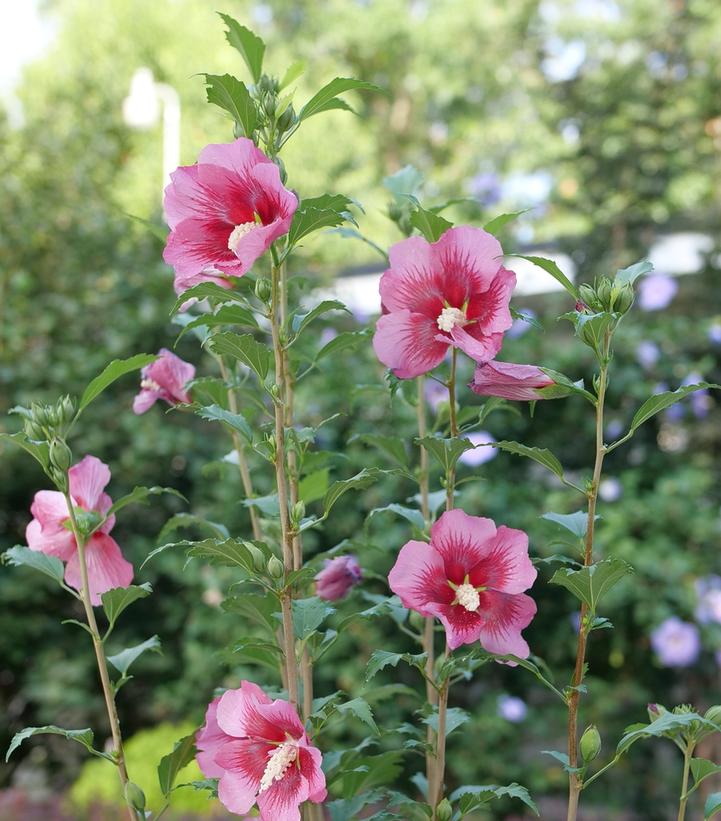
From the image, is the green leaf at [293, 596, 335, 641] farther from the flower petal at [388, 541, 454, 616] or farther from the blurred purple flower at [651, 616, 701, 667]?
the blurred purple flower at [651, 616, 701, 667]

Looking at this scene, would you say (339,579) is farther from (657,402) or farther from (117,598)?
(657,402)

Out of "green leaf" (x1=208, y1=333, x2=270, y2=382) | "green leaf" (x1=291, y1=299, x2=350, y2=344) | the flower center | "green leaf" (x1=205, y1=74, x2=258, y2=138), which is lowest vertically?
the flower center

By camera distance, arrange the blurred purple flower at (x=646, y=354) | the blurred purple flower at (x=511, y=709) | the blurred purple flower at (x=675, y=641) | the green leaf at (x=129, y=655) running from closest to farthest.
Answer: the green leaf at (x=129, y=655)
the blurred purple flower at (x=675, y=641)
the blurred purple flower at (x=511, y=709)
the blurred purple flower at (x=646, y=354)

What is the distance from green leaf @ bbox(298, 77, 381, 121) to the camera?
0.73 metres

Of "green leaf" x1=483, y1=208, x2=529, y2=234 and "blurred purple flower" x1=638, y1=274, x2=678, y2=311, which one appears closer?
"green leaf" x1=483, y1=208, x2=529, y2=234

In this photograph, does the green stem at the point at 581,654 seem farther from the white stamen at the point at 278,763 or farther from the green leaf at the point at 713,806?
the white stamen at the point at 278,763

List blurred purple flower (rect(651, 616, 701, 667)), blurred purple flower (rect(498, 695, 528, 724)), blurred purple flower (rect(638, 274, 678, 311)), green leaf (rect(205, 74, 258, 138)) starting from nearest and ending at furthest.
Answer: green leaf (rect(205, 74, 258, 138))
blurred purple flower (rect(651, 616, 701, 667))
blurred purple flower (rect(498, 695, 528, 724))
blurred purple flower (rect(638, 274, 678, 311))

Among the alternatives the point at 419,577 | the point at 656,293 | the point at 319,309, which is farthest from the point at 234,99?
the point at 656,293

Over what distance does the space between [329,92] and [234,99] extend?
83 mm

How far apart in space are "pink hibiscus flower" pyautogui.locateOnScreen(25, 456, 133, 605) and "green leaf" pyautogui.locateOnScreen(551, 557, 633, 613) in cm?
39

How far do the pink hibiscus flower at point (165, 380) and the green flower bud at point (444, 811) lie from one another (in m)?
0.44

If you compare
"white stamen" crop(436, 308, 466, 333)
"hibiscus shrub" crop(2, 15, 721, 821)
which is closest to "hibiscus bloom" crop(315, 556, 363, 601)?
"hibiscus shrub" crop(2, 15, 721, 821)

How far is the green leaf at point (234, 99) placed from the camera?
699mm

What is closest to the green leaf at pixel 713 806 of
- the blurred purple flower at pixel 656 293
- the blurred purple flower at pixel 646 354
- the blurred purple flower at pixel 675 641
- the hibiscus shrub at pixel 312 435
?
the hibiscus shrub at pixel 312 435
